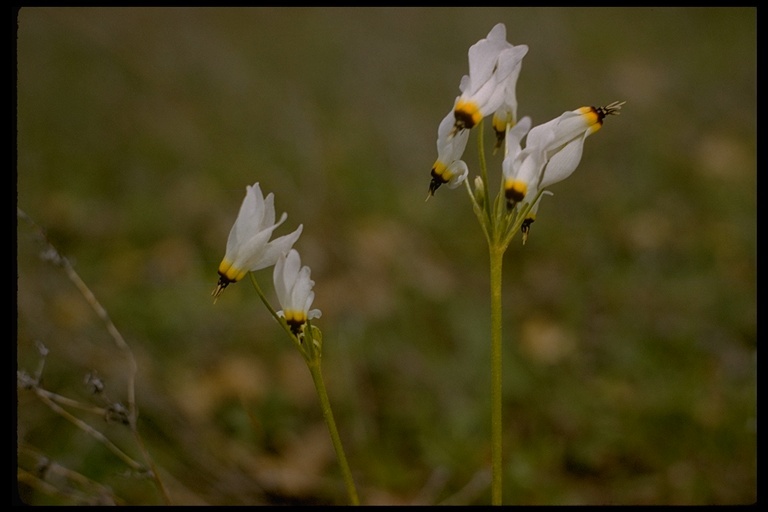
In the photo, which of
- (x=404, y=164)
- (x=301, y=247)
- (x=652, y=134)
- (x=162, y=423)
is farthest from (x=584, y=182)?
(x=162, y=423)

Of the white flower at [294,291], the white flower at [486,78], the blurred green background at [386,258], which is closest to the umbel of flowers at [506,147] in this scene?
the white flower at [486,78]

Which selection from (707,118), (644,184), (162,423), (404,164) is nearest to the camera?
(162,423)

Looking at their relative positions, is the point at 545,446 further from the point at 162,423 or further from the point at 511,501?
the point at 162,423

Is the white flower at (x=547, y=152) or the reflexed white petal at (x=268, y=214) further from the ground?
the white flower at (x=547, y=152)

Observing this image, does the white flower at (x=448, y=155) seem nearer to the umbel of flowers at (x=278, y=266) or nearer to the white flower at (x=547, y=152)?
the white flower at (x=547, y=152)

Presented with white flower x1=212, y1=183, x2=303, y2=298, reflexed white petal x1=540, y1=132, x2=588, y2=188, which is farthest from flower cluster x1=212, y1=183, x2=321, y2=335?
reflexed white petal x1=540, y1=132, x2=588, y2=188

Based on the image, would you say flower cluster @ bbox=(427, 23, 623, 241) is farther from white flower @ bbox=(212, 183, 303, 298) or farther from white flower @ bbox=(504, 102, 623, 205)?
white flower @ bbox=(212, 183, 303, 298)

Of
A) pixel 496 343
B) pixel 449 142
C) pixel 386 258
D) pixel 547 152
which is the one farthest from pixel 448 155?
pixel 386 258
